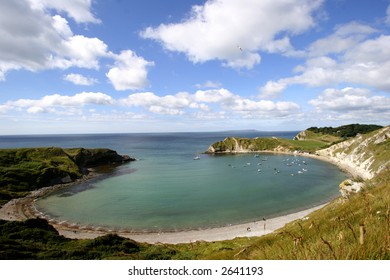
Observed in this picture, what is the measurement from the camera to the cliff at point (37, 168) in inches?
3339

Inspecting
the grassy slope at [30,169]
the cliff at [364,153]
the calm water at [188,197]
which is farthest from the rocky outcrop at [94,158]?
the cliff at [364,153]

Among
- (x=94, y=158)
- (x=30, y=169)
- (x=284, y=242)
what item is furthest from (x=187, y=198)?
(x=94, y=158)

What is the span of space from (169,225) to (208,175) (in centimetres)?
5670

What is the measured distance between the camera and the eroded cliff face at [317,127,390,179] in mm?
102938

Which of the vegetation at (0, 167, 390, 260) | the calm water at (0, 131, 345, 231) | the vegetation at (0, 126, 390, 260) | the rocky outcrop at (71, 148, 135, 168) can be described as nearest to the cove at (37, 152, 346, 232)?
the calm water at (0, 131, 345, 231)

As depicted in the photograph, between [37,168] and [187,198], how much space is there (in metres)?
63.9

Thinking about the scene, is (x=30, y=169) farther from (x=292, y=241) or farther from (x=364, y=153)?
(x=364, y=153)

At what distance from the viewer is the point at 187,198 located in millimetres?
75188

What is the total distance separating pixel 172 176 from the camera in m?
109

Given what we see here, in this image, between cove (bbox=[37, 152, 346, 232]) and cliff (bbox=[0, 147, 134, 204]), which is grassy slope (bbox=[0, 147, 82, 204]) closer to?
cliff (bbox=[0, 147, 134, 204])

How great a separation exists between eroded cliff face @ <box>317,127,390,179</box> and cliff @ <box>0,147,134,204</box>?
11796cm

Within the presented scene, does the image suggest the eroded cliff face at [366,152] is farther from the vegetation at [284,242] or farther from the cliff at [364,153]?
the vegetation at [284,242]

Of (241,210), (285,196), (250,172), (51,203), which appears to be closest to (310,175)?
(250,172)
